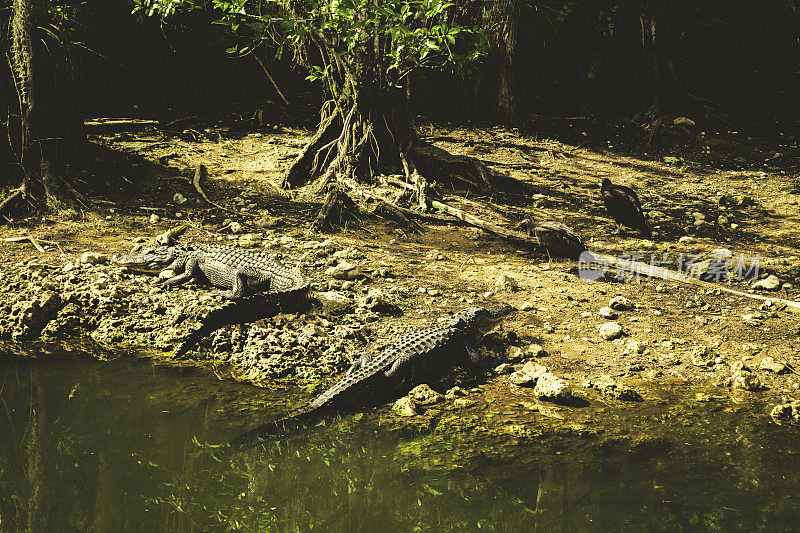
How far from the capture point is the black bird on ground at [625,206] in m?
6.43

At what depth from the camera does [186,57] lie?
1083 cm

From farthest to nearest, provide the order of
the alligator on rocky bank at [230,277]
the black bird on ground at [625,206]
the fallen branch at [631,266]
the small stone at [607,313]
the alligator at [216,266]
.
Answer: the black bird on ground at [625,206], the alligator at [216,266], the fallen branch at [631,266], the small stone at [607,313], the alligator on rocky bank at [230,277]

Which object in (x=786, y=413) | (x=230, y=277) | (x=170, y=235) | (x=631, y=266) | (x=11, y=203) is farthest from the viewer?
(x=11, y=203)

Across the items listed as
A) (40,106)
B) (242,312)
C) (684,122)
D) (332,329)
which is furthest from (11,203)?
(684,122)

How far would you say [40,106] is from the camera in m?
6.73

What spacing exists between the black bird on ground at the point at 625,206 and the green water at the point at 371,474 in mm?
2970

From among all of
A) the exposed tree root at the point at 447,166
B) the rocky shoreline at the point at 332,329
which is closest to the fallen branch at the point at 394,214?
the rocky shoreline at the point at 332,329

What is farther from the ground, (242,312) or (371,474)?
(242,312)

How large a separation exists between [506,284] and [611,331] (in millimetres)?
1080

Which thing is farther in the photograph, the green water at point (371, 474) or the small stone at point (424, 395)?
the small stone at point (424, 395)

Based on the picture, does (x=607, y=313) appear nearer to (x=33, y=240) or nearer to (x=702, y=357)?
(x=702, y=357)

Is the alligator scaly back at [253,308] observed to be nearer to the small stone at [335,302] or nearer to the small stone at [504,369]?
the small stone at [335,302]

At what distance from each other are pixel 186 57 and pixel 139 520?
31.4 feet

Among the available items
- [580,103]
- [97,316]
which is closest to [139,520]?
[97,316]
